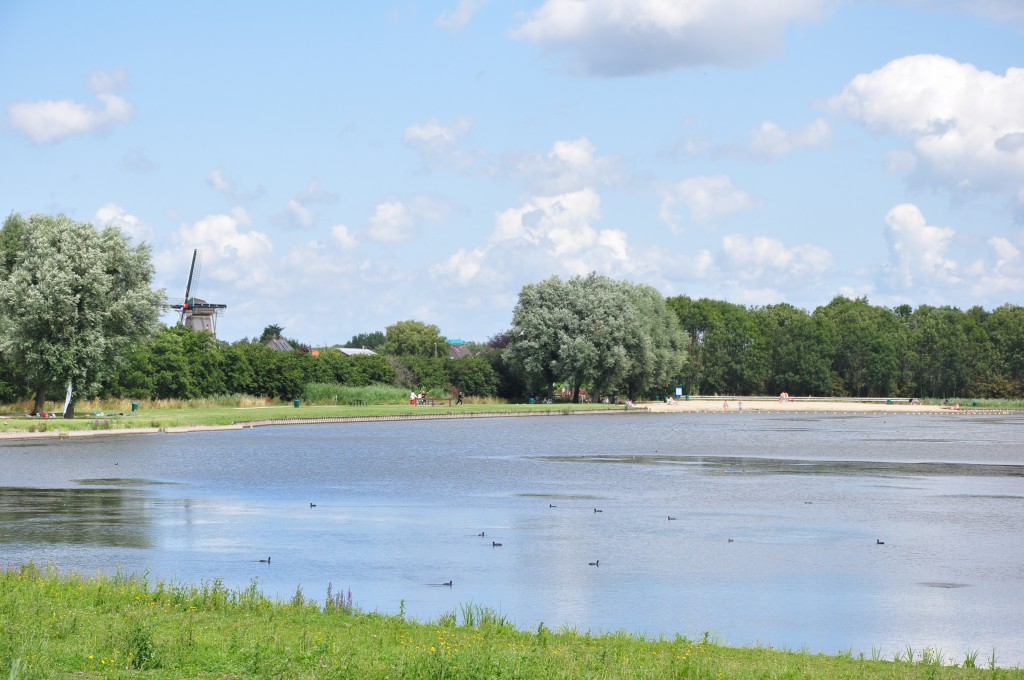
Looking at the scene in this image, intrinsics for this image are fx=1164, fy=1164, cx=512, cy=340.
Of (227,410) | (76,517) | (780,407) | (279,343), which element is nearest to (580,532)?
(76,517)

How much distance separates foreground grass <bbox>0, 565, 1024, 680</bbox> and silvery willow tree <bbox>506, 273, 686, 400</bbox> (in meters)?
93.3

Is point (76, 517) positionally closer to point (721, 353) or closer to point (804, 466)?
point (804, 466)

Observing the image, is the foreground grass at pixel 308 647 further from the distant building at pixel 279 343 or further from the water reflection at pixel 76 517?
the distant building at pixel 279 343

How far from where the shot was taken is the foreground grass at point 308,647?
11852 millimetres

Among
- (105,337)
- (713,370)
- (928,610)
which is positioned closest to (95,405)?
(105,337)

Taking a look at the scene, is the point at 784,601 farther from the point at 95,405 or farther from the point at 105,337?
the point at 95,405

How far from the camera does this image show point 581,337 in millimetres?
109188

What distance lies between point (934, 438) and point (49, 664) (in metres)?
63.0

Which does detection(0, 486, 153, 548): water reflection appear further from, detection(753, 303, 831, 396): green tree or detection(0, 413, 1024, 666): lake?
detection(753, 303, 831, 396): green tree

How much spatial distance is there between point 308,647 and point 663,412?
327 feet

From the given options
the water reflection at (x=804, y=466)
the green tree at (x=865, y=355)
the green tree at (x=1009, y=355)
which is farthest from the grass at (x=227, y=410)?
the green tree at (x=1009, y=355)

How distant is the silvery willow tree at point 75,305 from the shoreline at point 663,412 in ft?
24.3

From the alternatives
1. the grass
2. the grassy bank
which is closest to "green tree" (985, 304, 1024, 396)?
the grass

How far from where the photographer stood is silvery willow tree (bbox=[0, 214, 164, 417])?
63688 mm
